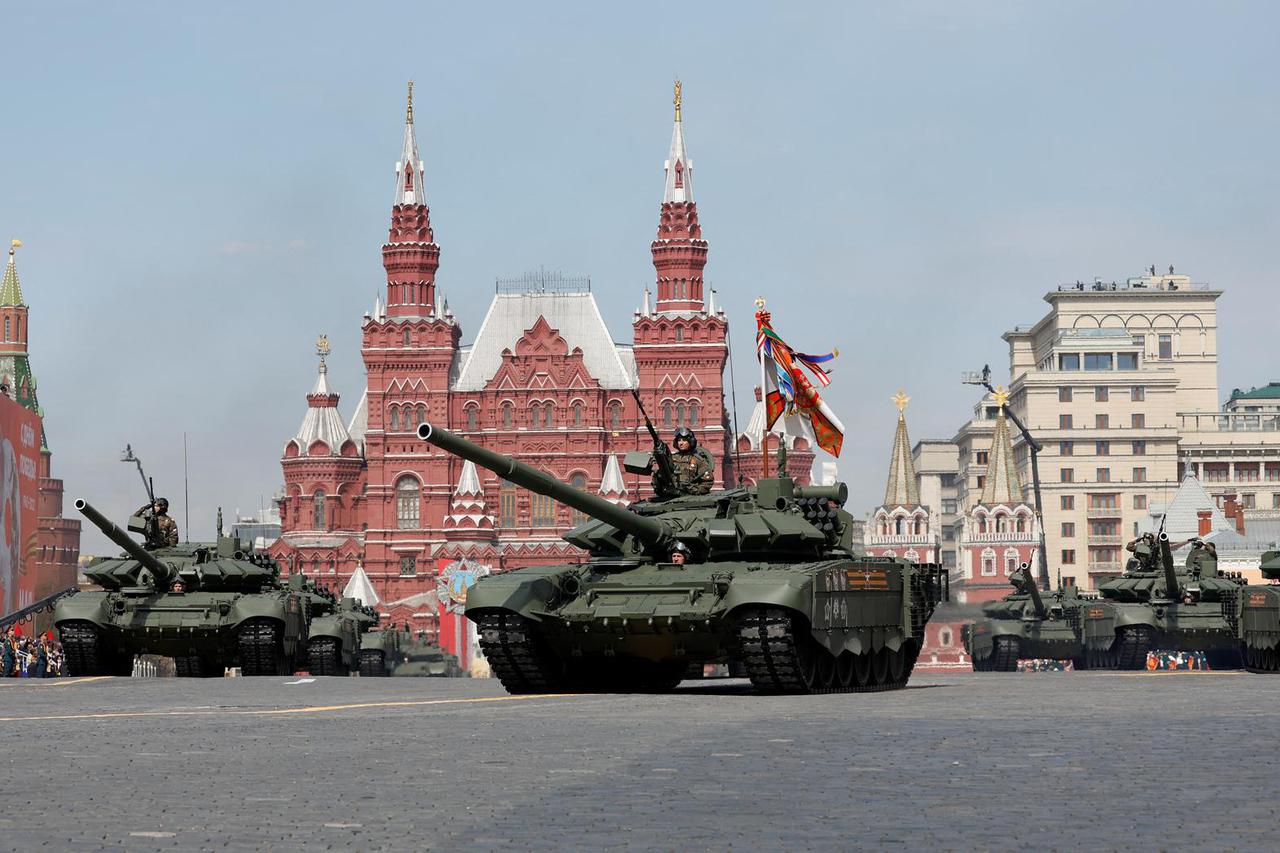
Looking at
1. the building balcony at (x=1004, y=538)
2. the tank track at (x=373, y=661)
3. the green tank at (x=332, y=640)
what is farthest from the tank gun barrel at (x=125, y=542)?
the building balcony at (x=1004, y=538)

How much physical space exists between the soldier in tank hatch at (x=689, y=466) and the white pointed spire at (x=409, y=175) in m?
90.3

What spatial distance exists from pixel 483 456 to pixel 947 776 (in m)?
10.3

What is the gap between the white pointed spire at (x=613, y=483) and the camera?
109 m

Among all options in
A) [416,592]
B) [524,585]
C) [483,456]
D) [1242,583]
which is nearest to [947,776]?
[483,456]

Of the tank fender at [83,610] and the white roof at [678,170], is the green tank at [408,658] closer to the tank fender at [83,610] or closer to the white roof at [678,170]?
the tank fender at [83,610]

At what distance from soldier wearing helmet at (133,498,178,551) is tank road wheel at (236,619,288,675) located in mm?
2806

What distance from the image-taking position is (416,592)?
4483 inches

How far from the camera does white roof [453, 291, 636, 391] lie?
387ft

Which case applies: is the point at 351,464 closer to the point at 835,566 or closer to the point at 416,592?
the point at 416,592

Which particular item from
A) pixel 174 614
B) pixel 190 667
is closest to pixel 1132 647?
pixel 190 667

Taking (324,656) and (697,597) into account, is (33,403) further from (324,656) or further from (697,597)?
(697,597)

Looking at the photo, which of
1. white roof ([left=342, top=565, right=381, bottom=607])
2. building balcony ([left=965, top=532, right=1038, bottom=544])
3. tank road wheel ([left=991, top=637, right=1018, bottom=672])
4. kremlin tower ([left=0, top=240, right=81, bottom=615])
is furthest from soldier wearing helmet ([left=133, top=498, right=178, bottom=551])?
kremlin tower ([left=0, top=240, right=81, bottom=615])

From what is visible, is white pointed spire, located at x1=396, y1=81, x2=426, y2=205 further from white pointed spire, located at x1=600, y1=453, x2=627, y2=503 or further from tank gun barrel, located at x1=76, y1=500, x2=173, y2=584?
tank gun barrel, located at x1=76, y1=500, x2=173, y2=584

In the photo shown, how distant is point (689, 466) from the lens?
89.1ft
